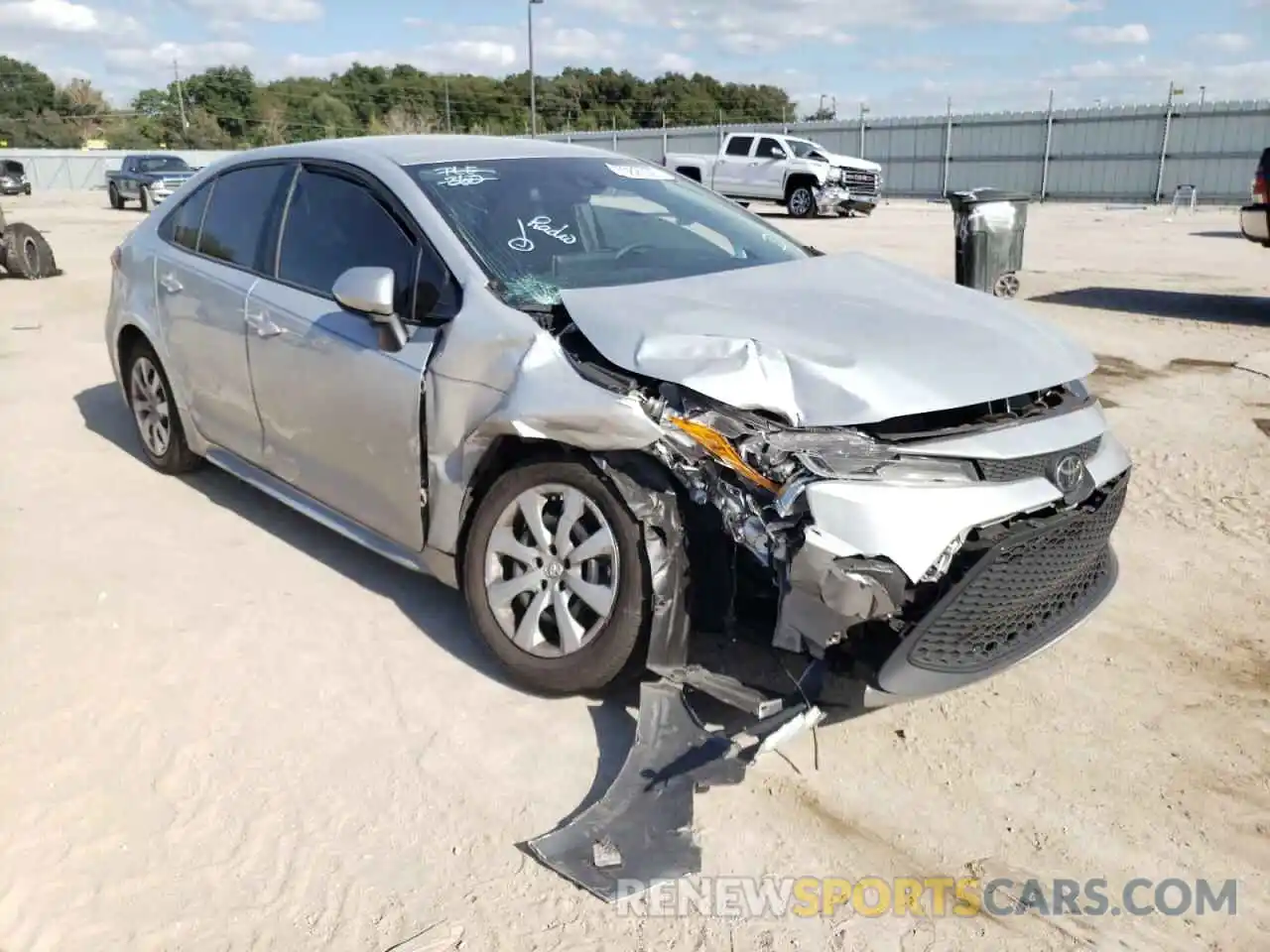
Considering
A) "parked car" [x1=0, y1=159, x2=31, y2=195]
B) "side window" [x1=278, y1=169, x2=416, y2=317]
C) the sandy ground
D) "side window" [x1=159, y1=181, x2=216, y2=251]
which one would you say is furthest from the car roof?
"parked car" [x1=0, y1=159, x2=31, y2=195]

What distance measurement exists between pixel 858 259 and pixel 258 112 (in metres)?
77.9

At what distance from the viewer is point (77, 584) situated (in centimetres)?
439

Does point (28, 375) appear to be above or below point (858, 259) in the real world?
below

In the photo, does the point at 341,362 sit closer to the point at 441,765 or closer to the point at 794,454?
the point at 441,765

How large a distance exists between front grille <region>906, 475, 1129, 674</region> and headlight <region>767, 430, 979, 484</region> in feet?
0.78

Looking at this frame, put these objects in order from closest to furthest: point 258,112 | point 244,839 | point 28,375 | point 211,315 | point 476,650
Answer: point 244,839, point 476,650, point 211,315, point 28,375, point 258,112

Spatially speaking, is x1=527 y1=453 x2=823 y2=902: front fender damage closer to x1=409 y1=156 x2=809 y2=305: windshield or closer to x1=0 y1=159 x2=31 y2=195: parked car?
Answer: x1=409 y1=156 x2=809 y2=305: windshield

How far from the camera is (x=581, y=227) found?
3984mm

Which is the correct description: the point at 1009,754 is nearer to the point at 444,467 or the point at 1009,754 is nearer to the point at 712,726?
the point at 712,726

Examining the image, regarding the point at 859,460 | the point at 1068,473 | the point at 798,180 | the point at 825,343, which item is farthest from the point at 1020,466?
the point at 798,180

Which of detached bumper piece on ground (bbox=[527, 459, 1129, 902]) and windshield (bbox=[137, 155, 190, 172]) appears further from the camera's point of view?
windshield (bbox=[137, 155, 190, 172])

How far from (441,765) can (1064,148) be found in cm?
3257

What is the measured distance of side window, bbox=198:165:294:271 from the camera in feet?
14.9

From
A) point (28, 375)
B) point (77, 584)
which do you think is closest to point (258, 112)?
point (28, 375)
